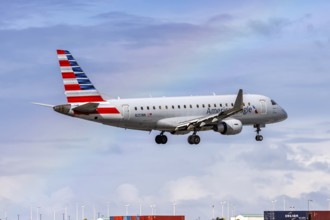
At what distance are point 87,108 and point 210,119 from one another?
16.9 metres

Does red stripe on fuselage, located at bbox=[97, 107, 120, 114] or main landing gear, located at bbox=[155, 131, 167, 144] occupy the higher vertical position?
red stripe on fuselage, located at bbox=[97, 107, 120, 114]

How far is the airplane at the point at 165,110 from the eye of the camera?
134875 millimetres

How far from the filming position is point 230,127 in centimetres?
14000

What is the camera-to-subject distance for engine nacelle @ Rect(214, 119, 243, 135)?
14000 centimetres

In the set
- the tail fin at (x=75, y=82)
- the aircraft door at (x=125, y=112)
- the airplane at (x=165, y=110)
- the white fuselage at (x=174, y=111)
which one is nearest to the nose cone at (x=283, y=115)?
the white fuselage at (x=174, y=111)

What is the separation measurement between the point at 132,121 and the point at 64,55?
473 inches

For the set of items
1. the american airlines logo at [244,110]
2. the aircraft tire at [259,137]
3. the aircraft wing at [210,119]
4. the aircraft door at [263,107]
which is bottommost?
the aircraft tire at [259,137]

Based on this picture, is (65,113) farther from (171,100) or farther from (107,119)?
(171,100)

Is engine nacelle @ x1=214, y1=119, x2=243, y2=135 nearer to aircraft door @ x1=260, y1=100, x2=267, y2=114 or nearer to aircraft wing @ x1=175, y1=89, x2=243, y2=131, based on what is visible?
aircraft wing @ x1=175, y1=89, x2=243, y2=131

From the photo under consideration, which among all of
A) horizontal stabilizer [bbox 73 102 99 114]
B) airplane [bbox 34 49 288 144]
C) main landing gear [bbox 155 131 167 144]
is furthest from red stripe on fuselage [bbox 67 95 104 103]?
main landing gear [bbox 155 131 167 144]

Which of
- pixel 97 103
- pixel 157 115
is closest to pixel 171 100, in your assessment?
pixel 157 115

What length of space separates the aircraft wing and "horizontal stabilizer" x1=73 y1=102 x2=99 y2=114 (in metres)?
12.4

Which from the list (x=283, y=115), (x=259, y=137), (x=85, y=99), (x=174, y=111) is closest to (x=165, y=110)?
(x=174, y=111)

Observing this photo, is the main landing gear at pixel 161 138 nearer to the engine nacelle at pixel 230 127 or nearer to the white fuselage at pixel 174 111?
the white fuselage at pixel 174 111
